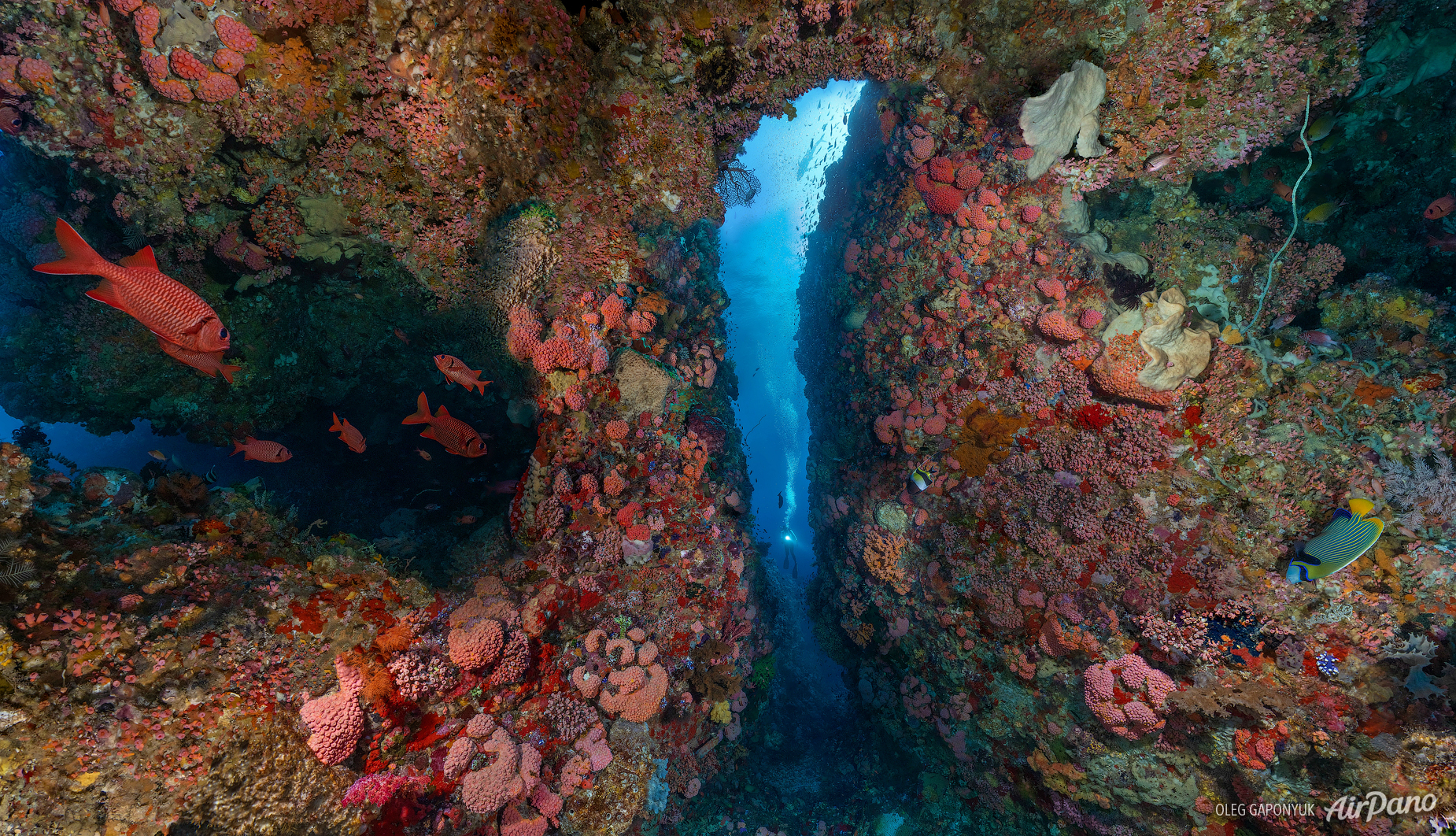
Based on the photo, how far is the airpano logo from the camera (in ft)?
11.5

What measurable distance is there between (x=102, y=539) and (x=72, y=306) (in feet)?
16.5

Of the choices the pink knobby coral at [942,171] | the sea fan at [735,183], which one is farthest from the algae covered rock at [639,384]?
the pink knobby coral at [942,171]

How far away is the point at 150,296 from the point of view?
271 centimetres

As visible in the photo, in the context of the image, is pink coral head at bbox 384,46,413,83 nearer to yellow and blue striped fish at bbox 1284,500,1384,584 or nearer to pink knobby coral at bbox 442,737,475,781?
pink knobby coral at bbox 442,737,475,781

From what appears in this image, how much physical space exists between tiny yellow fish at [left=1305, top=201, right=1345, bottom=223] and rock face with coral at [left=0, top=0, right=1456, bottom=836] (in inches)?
1.8

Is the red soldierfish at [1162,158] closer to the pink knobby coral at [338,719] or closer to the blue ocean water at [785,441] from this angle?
the blue ocean water at [785,441]

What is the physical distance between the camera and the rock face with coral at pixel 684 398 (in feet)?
11.3

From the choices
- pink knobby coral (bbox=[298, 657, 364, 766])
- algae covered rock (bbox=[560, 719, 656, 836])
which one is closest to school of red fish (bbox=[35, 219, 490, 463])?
pink knobby coral (bbox=[298, 657, 364, 766])

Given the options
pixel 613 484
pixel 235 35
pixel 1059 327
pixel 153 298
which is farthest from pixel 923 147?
pixel 153 298

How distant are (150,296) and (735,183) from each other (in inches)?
208

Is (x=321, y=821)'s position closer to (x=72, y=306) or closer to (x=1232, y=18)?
(x=72, y=306)

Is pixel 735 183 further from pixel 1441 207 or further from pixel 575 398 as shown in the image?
pixel 1441 207

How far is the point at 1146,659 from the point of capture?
4.84 m

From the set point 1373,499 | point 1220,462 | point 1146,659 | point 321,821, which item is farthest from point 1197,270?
point 321,821
